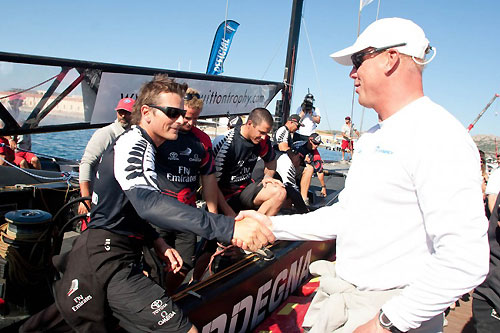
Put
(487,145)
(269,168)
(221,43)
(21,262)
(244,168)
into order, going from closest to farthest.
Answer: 1. (21,262)
2. (244,168)
3. (269,168)
4. (221,43)
5. (487,145)

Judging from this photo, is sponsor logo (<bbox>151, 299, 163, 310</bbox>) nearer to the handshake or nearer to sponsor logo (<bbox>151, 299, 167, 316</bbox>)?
sponsor logo (<bbox>151, 299, 167, 316</bbox>)

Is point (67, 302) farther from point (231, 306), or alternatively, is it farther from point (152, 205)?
point (231, 306)

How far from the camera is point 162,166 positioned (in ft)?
10.2

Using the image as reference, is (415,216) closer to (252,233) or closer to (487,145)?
(252,233)

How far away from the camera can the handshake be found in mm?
1943

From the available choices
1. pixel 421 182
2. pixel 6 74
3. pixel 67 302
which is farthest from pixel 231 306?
pixel 6 74

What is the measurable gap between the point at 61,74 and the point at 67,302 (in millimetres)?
1385

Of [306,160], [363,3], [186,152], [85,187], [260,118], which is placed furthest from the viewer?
[363,3]

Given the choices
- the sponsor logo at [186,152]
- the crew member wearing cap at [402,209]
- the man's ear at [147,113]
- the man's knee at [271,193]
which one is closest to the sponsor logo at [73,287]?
the man's ear at [147,113]

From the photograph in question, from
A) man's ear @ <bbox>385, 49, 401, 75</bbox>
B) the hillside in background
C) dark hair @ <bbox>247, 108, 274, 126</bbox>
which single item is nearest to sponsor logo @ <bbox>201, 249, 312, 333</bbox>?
dark hair @ <bbox>247, 108, 274, 126</bbox>

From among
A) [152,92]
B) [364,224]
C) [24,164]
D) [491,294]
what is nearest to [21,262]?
[152,92]

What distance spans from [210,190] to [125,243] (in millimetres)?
1513

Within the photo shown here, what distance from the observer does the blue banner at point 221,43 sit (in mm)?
10656

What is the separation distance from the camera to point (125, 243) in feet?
6.81
